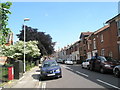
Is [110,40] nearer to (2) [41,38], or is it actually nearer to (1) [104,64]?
(1) [104,64]

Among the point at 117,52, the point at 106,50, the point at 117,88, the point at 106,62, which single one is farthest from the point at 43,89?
the point at 106,50

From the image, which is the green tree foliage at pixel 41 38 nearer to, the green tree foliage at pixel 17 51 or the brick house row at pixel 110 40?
the green tree foliage at pixel 17 51

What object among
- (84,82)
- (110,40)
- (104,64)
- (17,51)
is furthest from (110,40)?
(84,82)

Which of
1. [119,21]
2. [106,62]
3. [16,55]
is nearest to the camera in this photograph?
[106,62]

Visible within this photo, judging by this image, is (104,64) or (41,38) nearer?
(104,64)

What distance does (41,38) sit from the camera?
4091 cm

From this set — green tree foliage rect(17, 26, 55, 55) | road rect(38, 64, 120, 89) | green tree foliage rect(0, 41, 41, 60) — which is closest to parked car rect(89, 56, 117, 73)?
road rect(38, 64, 120, 89)

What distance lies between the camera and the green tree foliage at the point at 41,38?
38.3 meters

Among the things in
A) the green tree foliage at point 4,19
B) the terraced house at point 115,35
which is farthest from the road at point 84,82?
the terraced house at point 115,35

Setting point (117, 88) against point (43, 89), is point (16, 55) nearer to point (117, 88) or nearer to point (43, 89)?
point (43, 89)

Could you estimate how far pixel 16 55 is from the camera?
2664 cm

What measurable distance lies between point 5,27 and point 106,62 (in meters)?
10.8

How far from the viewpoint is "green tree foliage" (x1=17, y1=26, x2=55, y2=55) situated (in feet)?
126

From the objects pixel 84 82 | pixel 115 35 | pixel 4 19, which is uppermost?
pixel 115 35
